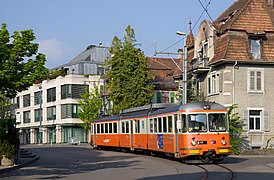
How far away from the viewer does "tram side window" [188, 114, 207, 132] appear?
970 inches

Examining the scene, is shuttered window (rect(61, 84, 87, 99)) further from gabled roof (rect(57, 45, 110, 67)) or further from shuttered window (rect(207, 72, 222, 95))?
shuttered window (rect(207, 72, 222, 95))

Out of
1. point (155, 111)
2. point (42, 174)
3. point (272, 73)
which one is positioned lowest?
point (42, 174)

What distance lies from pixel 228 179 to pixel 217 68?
23527mm

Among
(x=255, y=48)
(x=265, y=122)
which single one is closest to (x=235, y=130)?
(x=265, y=122)

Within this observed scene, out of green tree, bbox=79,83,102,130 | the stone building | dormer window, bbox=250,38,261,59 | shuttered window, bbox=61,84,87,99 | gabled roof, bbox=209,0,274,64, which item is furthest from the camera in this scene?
shuttered window, bbox=61,84,87,99

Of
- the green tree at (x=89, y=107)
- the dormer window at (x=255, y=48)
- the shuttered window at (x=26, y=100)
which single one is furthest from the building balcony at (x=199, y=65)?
the shuttered window at (x=26, y=100)

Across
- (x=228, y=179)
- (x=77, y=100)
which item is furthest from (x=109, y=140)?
(x=77, y=100)

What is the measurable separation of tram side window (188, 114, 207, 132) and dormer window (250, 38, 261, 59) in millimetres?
16058

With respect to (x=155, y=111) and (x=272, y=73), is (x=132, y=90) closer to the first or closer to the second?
(x=272, y=73)

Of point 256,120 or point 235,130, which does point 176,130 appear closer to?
point 235,130

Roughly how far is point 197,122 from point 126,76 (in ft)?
114

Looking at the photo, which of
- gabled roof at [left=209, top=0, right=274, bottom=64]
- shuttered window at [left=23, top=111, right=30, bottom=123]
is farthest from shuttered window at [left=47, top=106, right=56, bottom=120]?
gabled roof at [left=209, top=0, right=274, bottom=64]

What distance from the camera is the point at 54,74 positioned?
85562 mm

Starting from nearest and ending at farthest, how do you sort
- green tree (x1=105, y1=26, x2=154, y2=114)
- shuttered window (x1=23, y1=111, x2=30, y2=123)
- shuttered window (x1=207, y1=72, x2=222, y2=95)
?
shuttered window (x1=207, y1=72, x2=222, y2=95) → green tree (x1=105, y1=26, x2=154, y2=114) → shuttered window (x1=23, y1=111, x2=30, y2=123)
